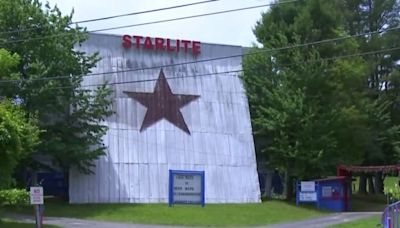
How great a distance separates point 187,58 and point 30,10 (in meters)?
12.3

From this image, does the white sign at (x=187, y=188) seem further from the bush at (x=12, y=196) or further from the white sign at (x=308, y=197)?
the bush at (x=12, y=196)

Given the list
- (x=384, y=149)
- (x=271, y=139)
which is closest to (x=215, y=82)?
(x=271, y=139)


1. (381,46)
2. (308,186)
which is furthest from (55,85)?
(381,46)

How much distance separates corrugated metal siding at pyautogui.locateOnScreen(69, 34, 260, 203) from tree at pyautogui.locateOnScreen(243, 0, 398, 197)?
6.05 ft

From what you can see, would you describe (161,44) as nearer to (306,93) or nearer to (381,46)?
(306,93)

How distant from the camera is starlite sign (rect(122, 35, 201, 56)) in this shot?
145ft

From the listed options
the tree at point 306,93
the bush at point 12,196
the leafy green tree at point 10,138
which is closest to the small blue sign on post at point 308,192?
the tree at point 306,93

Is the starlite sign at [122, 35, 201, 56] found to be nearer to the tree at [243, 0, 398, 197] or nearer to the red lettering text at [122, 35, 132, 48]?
the red lettering text at [122, 35, 132, 48]

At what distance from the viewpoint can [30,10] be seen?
120 feet

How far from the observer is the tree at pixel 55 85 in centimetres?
3562

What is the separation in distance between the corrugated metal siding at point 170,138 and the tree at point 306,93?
1843 mm

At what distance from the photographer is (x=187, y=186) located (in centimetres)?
3966

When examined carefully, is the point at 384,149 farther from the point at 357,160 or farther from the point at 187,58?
the point at 187,58

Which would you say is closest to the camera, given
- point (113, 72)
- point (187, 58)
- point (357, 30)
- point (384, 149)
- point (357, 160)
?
point (113, 72)
